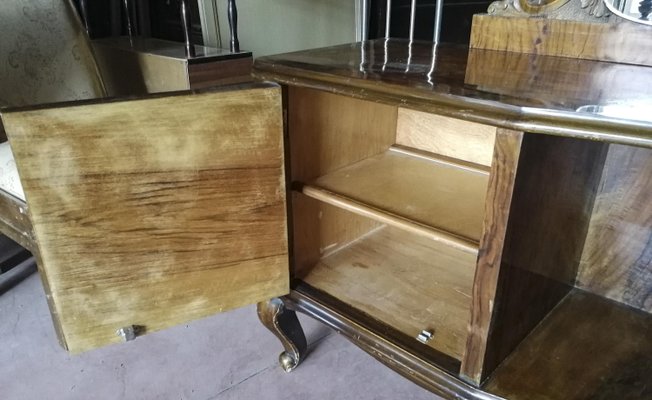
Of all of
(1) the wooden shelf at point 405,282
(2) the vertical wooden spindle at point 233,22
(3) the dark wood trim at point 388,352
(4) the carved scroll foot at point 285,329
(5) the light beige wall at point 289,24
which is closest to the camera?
(3) the dark wood trim at point 388,352

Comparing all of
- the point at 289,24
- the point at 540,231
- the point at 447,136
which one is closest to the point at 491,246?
the point at 540,231

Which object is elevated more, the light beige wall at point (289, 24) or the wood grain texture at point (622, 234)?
the light beige wall at point (289, 24)

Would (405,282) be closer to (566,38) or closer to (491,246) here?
(491,246)

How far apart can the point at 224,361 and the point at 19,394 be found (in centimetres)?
40

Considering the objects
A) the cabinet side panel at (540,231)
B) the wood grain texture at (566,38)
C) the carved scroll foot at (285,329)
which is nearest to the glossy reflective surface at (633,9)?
the wood grain texture at (566,38)

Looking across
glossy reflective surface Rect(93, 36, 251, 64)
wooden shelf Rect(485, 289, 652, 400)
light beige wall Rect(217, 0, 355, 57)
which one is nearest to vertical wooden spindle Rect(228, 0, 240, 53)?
glossy reflective surface Rect(93, 36, 251, 64)

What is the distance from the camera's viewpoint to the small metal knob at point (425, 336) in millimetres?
776

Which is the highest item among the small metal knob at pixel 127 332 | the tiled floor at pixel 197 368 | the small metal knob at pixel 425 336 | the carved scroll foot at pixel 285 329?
the small metal knob at pixel 127 332

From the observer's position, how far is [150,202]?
2.23 feet

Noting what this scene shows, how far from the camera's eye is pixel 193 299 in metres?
0.77

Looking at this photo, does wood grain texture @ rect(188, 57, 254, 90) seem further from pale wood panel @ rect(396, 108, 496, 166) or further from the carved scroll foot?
the carved scroll foot

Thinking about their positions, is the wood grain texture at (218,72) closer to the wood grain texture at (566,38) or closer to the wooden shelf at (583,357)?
the wood grain texture at (566,38)

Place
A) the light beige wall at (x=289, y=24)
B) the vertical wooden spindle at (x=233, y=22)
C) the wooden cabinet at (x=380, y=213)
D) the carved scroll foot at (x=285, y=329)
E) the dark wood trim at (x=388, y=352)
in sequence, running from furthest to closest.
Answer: the light beige wall at (x=289, y=24), the vertical wooden spindle at (x=233, y=22), the carved scroll foot at (x=285, y=329), the dark wood trim at (x=388, y=352), the wooden cabinet at (x=380, y=213)

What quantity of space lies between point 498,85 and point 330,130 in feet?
1.22
